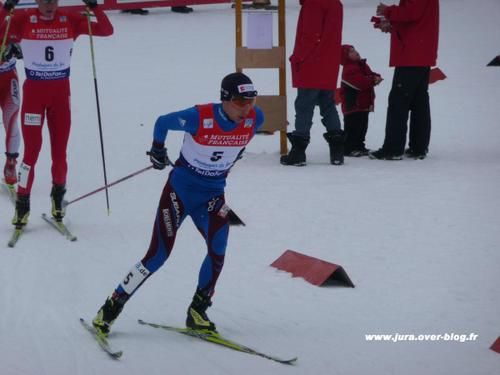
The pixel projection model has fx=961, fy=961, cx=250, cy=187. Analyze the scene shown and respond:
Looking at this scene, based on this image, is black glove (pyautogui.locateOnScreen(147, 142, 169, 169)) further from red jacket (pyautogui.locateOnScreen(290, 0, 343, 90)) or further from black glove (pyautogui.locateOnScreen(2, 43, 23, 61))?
red jacket (pyautogui.locateOnScreen(290, 0, 343, 90))

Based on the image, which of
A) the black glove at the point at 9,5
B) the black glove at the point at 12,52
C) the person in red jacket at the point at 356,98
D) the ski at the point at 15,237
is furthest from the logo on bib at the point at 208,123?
the person in red jacket at the point at 356,98

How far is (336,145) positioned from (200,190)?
436 centimetres

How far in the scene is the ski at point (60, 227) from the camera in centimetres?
748

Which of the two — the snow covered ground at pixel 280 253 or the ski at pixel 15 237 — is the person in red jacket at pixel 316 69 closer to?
the snow covered ground at pixel 280 253

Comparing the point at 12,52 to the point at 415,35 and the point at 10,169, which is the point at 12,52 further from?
the point at 415,35

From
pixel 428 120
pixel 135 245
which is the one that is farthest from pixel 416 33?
pixel 135 245

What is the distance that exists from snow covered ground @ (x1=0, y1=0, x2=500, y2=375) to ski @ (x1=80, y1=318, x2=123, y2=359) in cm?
5

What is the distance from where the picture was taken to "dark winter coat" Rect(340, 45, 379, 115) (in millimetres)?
10016

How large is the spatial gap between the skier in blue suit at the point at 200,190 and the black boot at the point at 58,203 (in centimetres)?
232

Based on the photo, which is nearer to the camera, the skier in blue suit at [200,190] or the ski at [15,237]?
the skier in blue suit at [200,190]

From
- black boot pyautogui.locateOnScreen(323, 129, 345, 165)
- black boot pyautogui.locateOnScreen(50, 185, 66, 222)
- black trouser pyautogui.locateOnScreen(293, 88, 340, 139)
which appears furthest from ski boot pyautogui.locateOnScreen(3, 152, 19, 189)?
black boot pyautogui.locateOnScreen(323, 129, 345, 165)

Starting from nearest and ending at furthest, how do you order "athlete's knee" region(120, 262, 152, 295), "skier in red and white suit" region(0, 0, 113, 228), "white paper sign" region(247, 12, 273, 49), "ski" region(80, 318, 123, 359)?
"ski" region(80, 318, 123, 359) < "athlete's knee" region(120, 262, 152, 295) < "skier in red and white suit" region(0, 0, 113, 228) < "white paper sign" region(247, 12, 273, 49)

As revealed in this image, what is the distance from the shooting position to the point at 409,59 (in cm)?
955

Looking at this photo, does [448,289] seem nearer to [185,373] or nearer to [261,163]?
[185,373]
